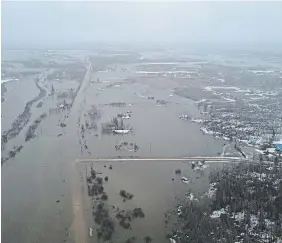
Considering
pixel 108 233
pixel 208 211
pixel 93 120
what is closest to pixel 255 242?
pixel 208 211

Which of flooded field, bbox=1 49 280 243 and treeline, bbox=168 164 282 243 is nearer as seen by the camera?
treeline, bbox=168 164 282 243

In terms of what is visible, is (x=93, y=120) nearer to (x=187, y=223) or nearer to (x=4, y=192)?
(x=4, y=192)

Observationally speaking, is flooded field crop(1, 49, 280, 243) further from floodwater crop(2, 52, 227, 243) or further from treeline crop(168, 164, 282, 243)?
treeline crop(168, 164, 282, 243)

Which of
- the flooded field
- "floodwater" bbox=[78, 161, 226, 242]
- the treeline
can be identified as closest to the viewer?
the treeline

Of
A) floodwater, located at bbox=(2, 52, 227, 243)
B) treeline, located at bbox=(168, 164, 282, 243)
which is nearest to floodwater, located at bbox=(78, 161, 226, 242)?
floodwater, located at bbox=(2, 52, 227, 243)

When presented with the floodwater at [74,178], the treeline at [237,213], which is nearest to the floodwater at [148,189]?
the floodwater at [74,178]

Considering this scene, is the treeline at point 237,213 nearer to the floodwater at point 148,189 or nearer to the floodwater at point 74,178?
the floodwater at point 148,189

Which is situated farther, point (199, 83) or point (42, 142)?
point (199, 83)

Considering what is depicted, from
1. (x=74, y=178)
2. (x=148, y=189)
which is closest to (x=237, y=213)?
(x=148, y=189)

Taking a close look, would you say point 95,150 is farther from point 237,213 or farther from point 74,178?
point 237,213
